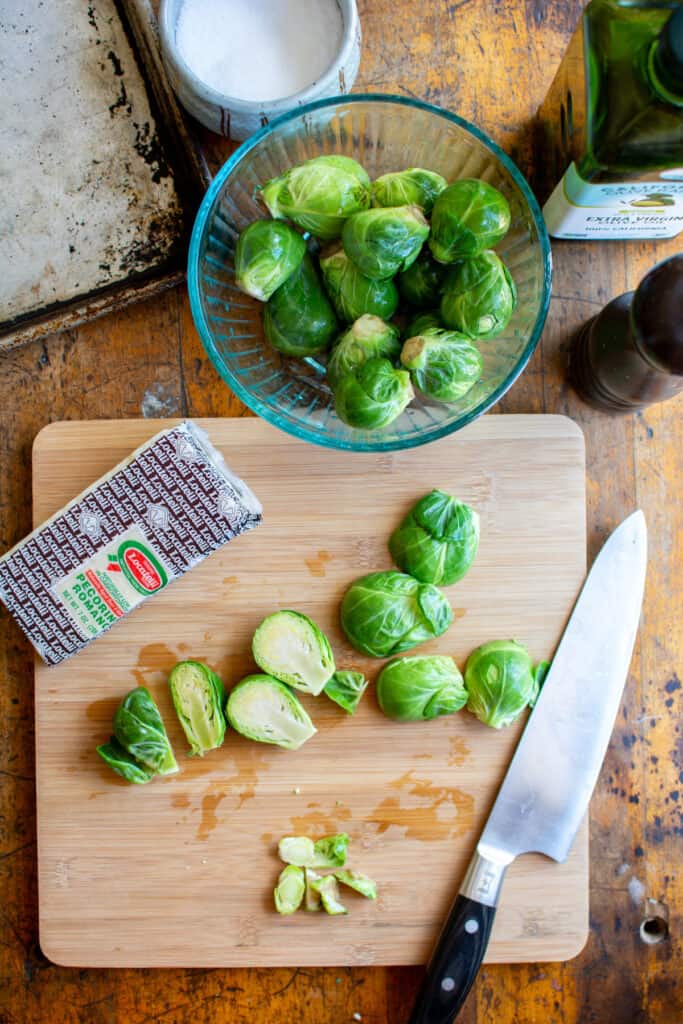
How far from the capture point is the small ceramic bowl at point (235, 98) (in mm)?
1324

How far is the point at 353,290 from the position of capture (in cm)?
127

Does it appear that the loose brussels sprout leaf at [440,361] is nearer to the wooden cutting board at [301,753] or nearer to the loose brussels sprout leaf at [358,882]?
the wooden cutting board at [301,753]

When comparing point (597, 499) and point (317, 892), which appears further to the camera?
point (597, 499)

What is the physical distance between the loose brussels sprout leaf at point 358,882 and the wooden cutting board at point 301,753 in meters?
0.02

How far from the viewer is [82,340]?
1.60 meters

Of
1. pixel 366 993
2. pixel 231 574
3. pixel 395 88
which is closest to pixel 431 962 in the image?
pixel 366 993

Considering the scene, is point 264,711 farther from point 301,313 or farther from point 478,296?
point 478,296

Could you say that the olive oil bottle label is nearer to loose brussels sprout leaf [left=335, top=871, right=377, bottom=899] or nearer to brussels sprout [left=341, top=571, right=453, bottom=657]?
brussels sprout [left=341, top=571, right=453, bottom=657]

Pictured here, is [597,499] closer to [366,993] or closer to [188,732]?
[188,732]

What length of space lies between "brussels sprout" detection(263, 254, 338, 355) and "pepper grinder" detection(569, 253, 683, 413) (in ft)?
1.63

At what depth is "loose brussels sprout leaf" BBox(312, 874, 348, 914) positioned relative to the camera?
4.91 feet

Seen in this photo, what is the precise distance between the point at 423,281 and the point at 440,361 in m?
0.16

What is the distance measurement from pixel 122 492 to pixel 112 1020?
1.01 meters

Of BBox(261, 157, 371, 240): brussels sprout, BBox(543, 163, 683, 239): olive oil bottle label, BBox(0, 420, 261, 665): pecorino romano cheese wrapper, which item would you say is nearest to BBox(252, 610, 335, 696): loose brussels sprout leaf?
BBox(0, 420, 261, 665): pecorino romano cheese wrapper
